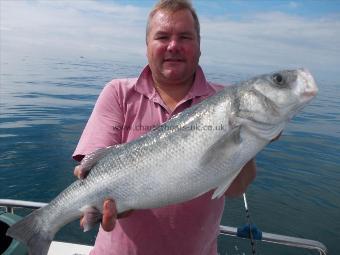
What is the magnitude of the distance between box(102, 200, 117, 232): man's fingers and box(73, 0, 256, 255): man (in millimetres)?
72

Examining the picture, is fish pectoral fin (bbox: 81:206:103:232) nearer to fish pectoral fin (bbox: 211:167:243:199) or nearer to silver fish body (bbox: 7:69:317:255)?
silver fish body (bbox: 7:69:317:255)

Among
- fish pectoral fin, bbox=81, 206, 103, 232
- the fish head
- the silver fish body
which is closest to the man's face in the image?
the silver fish body

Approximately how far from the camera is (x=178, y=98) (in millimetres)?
4125

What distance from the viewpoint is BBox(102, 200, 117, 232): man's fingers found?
11.7 ft

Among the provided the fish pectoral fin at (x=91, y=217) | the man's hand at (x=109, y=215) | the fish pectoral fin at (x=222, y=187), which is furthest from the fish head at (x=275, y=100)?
the fish pectoral fin at (x=91, y=217)

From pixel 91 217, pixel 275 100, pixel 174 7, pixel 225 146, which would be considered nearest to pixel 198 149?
pixel 225 146

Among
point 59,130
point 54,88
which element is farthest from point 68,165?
point 54,88

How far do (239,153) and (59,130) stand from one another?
1580cm

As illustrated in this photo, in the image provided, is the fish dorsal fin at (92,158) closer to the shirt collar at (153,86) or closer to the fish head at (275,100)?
the shirt collar at (153,86)

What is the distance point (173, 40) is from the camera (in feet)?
12.8

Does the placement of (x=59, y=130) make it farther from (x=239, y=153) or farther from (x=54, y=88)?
(x=54, y=88)

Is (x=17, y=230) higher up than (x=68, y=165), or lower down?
higher up

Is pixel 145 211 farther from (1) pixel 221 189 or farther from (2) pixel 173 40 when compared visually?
(2) pixel 173 40

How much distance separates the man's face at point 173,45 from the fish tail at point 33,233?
2108 millimetres
